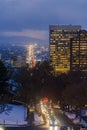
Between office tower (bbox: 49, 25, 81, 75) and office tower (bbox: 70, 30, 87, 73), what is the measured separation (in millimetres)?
2573

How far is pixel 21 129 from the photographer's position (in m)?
30.2

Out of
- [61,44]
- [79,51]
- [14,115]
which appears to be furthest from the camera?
[61,44]

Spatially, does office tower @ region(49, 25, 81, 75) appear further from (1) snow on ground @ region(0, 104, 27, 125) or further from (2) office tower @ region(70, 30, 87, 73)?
(1) snow on ground @ region(0, 104, 27, 125)

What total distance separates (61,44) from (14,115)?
404ft

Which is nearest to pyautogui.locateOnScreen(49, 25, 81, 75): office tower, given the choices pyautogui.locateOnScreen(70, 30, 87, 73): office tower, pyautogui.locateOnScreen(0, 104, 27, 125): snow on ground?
pyautogui.locateOnScreen(70, 30, 87, 73): office tower

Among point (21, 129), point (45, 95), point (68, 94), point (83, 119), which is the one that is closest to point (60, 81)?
point (45, 95)

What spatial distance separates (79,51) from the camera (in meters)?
143

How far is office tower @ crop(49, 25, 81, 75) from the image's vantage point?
15068 centimetres

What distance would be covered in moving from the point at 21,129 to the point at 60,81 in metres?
27.8

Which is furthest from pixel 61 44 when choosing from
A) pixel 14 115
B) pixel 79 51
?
pixel 14 115

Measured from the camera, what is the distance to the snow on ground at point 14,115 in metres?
35.6

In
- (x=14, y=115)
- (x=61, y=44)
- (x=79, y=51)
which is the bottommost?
(x=14, y=115)

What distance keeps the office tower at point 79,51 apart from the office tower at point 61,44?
101 inches

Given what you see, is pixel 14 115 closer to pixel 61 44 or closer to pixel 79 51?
pixel 79 51
